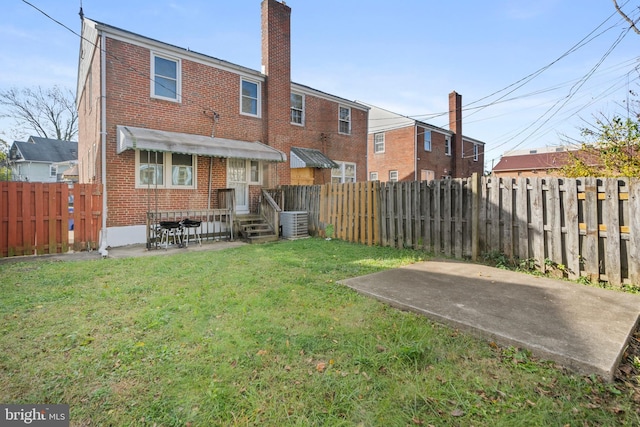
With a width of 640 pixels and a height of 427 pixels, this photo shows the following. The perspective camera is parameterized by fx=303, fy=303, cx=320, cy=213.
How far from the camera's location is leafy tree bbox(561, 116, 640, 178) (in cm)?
599

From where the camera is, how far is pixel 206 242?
10859 millimetres

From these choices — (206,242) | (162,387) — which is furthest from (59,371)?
(206,242)

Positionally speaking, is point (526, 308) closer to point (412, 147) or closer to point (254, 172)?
point (254, 172)

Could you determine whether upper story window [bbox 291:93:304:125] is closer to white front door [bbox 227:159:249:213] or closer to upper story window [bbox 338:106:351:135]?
upper story window [bbox 338:106:351:135]

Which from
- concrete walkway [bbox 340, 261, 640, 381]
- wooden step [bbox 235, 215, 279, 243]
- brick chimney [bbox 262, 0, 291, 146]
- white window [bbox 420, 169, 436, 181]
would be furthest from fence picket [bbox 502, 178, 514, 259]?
white window [bbox 420, 169, 436, 181]

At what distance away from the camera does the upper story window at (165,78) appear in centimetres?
1093

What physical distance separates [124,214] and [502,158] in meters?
41.0

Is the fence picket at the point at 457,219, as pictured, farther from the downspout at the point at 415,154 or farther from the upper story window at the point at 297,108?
the downspout at the point at 415,154

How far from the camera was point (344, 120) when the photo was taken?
1808 cm

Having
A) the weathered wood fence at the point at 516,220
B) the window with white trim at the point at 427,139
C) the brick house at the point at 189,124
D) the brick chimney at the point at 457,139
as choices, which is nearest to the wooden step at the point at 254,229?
the brick house at the point at 189,124

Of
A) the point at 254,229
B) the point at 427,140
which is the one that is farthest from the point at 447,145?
the point at 254,229

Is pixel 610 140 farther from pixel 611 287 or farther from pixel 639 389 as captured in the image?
pixel 639 389

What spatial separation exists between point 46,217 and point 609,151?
13509 millimetres

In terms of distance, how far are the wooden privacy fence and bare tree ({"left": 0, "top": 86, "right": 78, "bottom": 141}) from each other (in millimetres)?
35573
